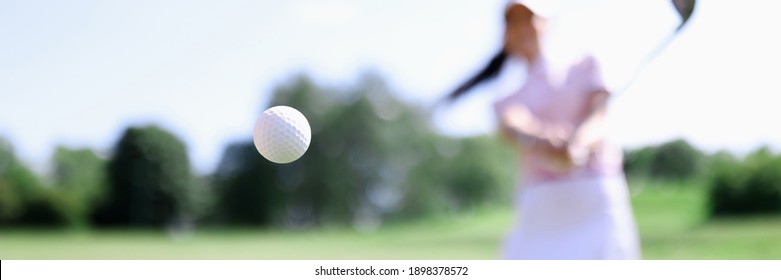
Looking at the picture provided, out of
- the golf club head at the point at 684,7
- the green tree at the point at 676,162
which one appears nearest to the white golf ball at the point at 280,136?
the golf club head at the point at 684,7

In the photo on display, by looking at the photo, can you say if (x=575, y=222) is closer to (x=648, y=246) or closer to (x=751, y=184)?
(x=648, y=246)

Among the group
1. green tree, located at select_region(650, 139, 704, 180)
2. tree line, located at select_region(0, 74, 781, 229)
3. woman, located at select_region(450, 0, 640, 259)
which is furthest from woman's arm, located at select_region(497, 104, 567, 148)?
tree line, located at select_region(0, 74, 781, 229)

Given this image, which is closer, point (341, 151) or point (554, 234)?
point (554, 234)

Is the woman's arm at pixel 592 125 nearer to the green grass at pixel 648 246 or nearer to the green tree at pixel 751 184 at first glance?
the green grass at pixel 648 246

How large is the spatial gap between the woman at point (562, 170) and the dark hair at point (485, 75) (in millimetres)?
293

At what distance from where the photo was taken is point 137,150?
71.7 feet

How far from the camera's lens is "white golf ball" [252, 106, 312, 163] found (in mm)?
2801

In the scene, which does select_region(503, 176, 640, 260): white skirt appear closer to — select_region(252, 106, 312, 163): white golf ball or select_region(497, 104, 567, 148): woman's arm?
select_region(497, 104, 567, 148): woman's arm

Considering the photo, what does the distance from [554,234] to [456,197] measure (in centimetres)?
2089

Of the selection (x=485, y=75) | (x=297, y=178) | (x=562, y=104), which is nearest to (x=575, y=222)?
(x=562, y=104)

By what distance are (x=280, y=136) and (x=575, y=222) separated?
1043 millimetres

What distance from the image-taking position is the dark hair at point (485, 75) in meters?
3.09

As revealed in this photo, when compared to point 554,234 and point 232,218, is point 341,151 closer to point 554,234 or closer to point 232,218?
point 232,218
